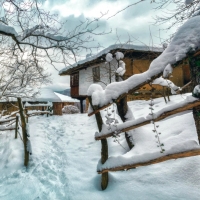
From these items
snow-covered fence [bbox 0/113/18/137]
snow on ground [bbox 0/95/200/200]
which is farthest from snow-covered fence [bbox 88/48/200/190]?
snow-covered fence [bbox 0/113/18/137]

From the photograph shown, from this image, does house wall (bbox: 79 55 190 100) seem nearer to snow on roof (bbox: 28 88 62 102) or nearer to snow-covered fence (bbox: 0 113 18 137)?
snow on roof (bbox: 28 88 62 102)

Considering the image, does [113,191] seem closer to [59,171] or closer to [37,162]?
[59,171]

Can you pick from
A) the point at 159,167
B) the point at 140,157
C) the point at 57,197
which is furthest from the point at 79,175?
the point at 140,157

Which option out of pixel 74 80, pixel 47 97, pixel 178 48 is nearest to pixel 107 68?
pixel 178 48

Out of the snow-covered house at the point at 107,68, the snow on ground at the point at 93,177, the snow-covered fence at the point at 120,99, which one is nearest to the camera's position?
the snow-covered fence at the point at 120,99

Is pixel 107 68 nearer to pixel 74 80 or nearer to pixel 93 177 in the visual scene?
pixel 93 177

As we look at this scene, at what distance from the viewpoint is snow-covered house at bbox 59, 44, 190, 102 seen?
41.1ft

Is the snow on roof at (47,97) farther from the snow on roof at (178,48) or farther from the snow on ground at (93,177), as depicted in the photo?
the snow on roof at (178,48)

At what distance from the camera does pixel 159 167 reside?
9.43 ft

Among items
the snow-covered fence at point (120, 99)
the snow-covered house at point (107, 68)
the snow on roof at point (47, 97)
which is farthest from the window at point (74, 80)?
the snow-covered fence at point (120, 99)

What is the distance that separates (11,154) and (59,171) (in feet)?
6.74

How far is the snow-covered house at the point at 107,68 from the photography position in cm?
1253

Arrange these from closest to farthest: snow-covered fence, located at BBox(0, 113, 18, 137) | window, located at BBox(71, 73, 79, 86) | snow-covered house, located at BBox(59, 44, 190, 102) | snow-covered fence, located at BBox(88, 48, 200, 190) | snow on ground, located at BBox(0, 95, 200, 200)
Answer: snow-covered fence, located at BBox(88, 48, 200, 190) < snow on ground, located at BBox(0, 95, 200, 200) < snow-covered fence, located at BBox(0, 113, 18, 137) < snow-covered house, located at BBox(59, 44, 190, 102) < window, located at BBox(71, 73, 79, 86)

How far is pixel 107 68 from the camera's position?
10.9 metres
